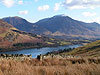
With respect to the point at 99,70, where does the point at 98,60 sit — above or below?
below

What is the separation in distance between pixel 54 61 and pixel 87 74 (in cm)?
639

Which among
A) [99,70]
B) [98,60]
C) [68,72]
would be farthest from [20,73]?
[98,60]

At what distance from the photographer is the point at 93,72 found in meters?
6.32

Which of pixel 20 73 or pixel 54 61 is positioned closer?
pixel 20 73

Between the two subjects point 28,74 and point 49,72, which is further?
point 49,72

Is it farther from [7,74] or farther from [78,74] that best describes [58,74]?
[7,74]

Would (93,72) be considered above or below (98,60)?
above

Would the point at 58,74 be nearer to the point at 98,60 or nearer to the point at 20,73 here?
the point at 20,73

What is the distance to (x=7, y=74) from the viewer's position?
6.59 metres

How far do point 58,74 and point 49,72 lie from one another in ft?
1.75

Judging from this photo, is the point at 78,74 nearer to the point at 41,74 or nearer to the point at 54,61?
the point at 41,74

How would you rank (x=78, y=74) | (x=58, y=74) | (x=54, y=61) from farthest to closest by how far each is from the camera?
(x=54, y=61) < (x=58, y=74) < (x=78, y=74)

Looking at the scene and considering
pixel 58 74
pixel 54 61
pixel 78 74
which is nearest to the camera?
pixel 78 74

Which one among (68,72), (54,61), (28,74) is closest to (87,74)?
(68,72)
